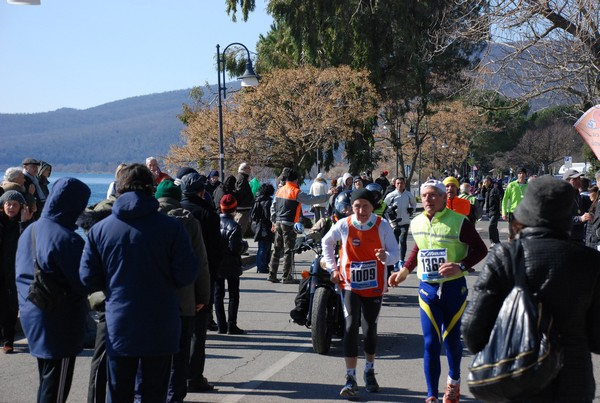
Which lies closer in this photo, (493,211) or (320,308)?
(320,308)

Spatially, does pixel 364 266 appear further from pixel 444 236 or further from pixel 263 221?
pixel 263 221

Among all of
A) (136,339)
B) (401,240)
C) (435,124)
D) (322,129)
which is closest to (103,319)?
(136,339)

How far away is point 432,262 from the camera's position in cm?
649

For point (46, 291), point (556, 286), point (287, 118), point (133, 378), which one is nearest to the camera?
point (556, 286)

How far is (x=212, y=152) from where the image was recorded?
3550 centimetres

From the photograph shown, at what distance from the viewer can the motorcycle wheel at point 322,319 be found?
8.20 m

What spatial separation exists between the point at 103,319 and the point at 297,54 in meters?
31.7

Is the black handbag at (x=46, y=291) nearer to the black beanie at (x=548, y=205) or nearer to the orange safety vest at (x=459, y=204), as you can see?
the black beanie at (x=548, y=205)

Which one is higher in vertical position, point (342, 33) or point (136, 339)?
point (342, 33)

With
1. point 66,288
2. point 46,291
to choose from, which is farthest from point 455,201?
point 46,291

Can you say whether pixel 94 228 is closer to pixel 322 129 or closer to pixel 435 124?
pixel 322 129

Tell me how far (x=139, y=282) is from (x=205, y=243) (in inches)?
92.9

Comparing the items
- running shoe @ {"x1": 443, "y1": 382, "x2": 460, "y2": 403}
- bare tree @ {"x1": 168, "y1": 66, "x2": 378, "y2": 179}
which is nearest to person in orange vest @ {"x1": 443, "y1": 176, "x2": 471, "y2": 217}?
running shoe @ {"x1": 443, "y1": 382, "x2": 460, "y2": 403}

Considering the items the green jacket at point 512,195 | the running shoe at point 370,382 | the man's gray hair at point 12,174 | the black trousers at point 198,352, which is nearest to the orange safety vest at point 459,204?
the running shoe at point 370,382
